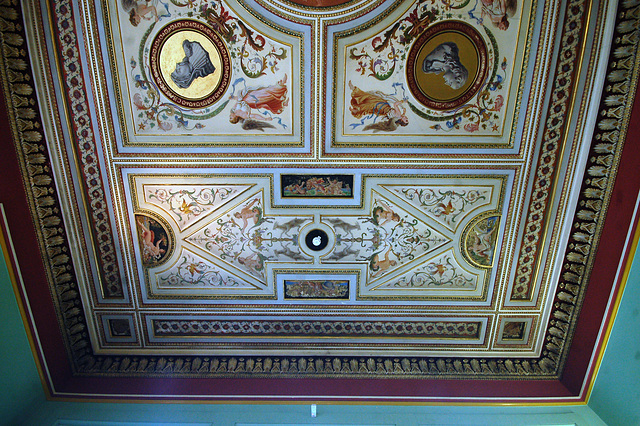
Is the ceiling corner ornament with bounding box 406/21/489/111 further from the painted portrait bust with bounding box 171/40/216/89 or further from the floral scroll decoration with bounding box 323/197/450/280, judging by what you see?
the painted portrait bust with bounding box 171/40/216/89

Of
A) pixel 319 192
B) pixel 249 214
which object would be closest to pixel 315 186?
pixel 319 192

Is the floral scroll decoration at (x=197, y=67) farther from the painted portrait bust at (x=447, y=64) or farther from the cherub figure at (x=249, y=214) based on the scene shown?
the painted portrait bust at (x=447, y=64)

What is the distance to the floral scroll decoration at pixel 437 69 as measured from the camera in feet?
13.0

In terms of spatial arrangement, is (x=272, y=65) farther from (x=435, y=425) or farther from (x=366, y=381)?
(x=435, y=425)

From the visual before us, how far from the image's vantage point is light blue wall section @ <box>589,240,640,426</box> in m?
4.04

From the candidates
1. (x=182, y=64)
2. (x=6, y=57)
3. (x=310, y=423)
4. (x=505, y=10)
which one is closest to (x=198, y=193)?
(x=182, y=64)

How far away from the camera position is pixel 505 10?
3.91 m

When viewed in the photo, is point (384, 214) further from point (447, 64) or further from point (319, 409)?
point (319, 409)

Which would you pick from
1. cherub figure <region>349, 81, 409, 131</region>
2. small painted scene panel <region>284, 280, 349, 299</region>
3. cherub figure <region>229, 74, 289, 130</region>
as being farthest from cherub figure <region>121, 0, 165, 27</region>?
small painted scene panel <region>284, 280, 349, 299</region>

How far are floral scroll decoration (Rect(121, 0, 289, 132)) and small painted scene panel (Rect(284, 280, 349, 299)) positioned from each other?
7.01ft

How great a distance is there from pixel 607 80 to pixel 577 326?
3.06m

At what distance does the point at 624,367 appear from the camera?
4168mm

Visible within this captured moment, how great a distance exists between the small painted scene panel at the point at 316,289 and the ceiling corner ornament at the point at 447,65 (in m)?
2.60

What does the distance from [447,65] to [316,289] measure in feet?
10.7
